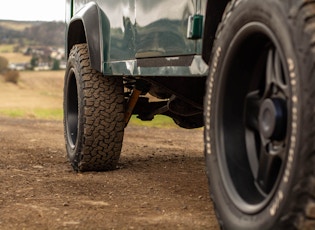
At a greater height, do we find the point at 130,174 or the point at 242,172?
the point at 242,172

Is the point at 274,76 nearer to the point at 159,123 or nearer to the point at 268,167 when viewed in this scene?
the point at 268,167

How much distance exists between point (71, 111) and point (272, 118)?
12.0 feet

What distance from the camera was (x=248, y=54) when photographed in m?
2.67

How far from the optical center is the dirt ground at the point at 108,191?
3371 mm

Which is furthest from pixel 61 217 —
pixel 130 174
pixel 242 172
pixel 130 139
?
pixel 130 139

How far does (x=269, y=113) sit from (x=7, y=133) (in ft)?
22.9

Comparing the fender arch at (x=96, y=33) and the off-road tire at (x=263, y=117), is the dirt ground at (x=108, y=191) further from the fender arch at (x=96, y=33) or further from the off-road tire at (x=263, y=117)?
the fender arch at (x=96, y=33)

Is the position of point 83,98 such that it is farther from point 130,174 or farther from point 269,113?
point 269,113

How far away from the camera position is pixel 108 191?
4.30 metres

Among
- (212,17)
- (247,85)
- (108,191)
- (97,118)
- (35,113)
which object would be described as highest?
(212,17)

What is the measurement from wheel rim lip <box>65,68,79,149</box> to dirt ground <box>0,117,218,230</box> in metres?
0.26

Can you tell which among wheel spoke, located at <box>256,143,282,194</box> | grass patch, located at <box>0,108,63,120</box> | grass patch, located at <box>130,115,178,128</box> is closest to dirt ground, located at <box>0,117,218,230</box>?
wheel spoke, located at <box>256,143,282,194</box>

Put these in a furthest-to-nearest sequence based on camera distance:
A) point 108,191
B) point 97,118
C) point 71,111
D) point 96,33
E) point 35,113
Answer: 1. point 35,113
2. point 71,111
3. point 97,118
4. point 96,33
5. point 108,191

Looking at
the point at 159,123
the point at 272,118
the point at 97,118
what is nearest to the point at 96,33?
the point at 97,118
